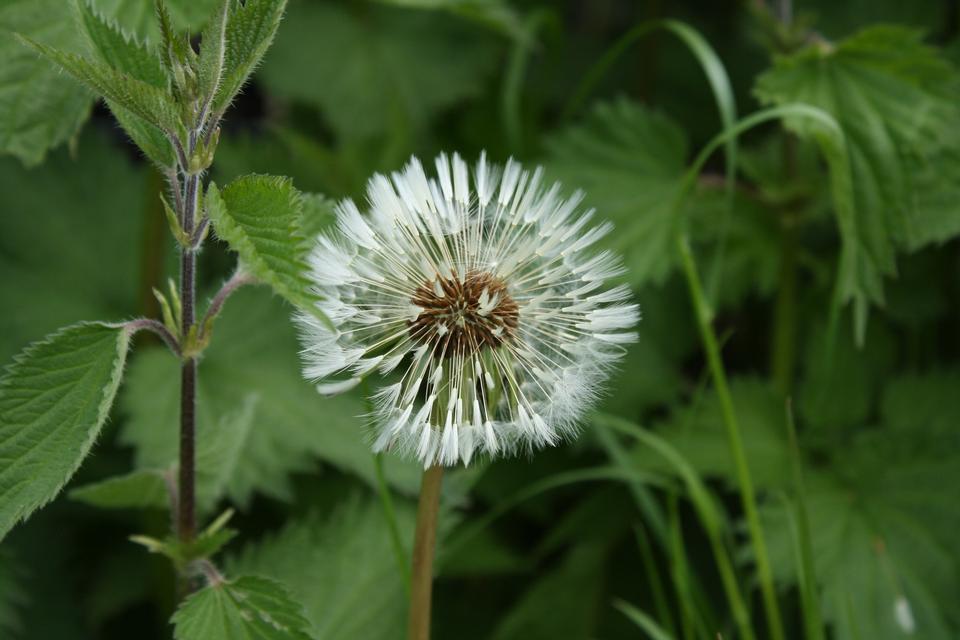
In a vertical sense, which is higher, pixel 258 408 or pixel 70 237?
pixel 70 237

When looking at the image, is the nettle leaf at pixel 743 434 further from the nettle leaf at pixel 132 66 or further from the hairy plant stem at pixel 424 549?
the nettle leaf at pixel 132 66

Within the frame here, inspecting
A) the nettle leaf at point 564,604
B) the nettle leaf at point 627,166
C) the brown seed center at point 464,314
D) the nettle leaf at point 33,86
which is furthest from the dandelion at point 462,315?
the nettle leaf at point 564,604

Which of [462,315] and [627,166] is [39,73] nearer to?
[462,315]

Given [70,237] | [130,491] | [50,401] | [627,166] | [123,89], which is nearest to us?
[123,89]

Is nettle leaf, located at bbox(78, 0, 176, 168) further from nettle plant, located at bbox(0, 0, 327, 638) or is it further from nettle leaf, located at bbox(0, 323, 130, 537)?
nettle leaf, located at bbox(0, 323, 130, 537)

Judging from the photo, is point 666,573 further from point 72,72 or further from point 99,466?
point 72,72

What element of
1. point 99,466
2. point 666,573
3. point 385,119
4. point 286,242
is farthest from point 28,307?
point 666,573

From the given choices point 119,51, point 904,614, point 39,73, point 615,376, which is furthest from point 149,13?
point 904,614

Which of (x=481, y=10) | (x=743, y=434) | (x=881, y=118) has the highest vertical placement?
(x=481, y=10)
